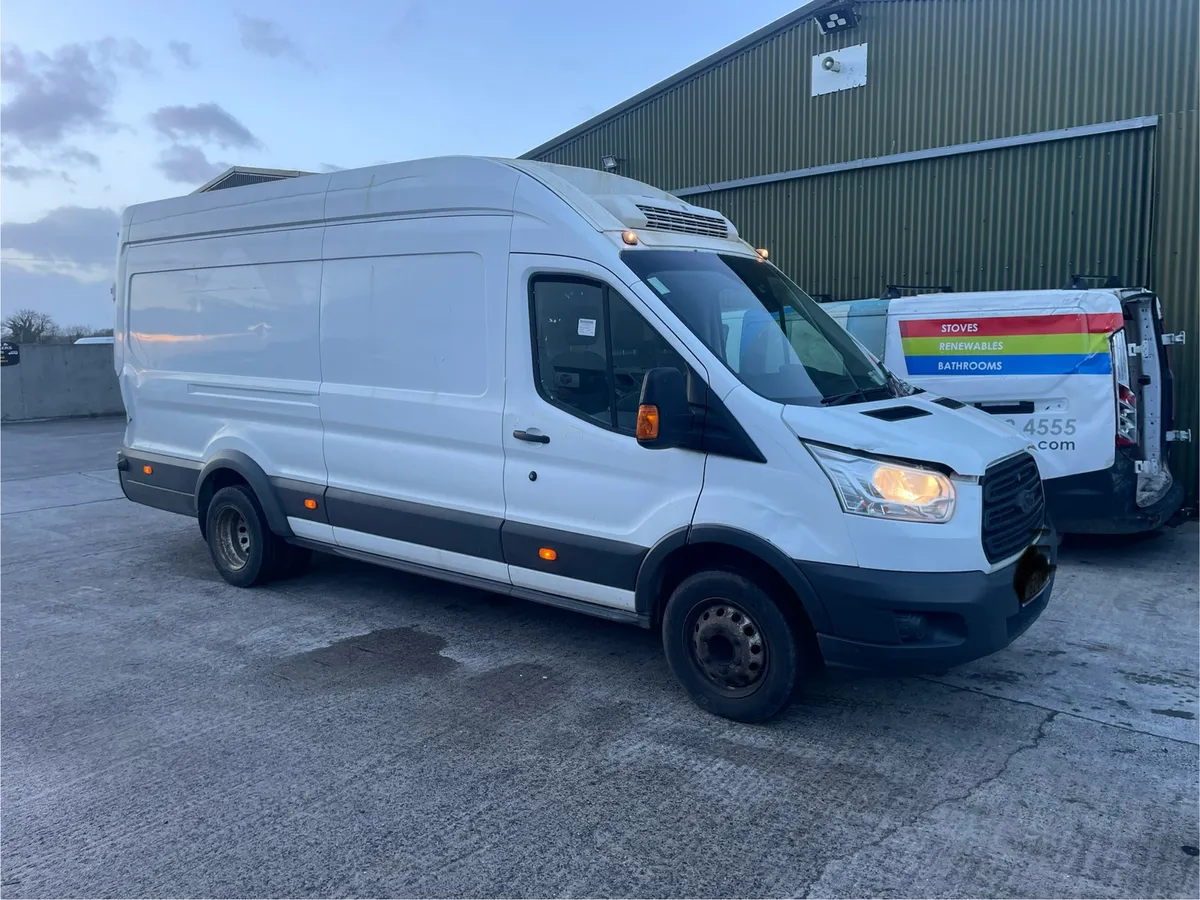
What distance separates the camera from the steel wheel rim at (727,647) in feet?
14.3

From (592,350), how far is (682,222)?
111 centimetres

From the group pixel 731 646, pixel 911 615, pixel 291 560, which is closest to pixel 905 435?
pixel 911 615

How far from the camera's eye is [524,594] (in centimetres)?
525

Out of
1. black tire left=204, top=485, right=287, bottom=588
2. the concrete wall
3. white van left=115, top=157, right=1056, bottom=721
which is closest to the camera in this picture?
white van left=115, top=157, right=1056, bottom=721

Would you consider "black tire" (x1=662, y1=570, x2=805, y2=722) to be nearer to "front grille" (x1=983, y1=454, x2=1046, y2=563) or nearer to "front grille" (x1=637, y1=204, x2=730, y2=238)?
"front grille" (x1=983, y1=454, x2=1046, y2=563)

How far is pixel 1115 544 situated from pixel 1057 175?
174 inches

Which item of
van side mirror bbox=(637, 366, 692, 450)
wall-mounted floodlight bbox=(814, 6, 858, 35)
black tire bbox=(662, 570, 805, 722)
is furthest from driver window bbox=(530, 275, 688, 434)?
wall-mounted floodlight bbox=(814, 6, 858, 35)

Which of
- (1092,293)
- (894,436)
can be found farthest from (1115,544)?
(894,436)

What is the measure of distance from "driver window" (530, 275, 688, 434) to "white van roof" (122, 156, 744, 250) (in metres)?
0.40

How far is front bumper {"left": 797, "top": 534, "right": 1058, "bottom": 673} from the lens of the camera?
3957 mm

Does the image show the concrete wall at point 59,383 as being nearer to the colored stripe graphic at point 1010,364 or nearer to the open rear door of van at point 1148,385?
the colored stripe graphic at point 1010,364

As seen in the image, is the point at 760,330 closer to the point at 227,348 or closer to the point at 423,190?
the point at 423,190

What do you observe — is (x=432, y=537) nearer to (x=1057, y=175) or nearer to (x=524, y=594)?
(x=524, y=594)

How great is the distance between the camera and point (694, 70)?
13367mm
